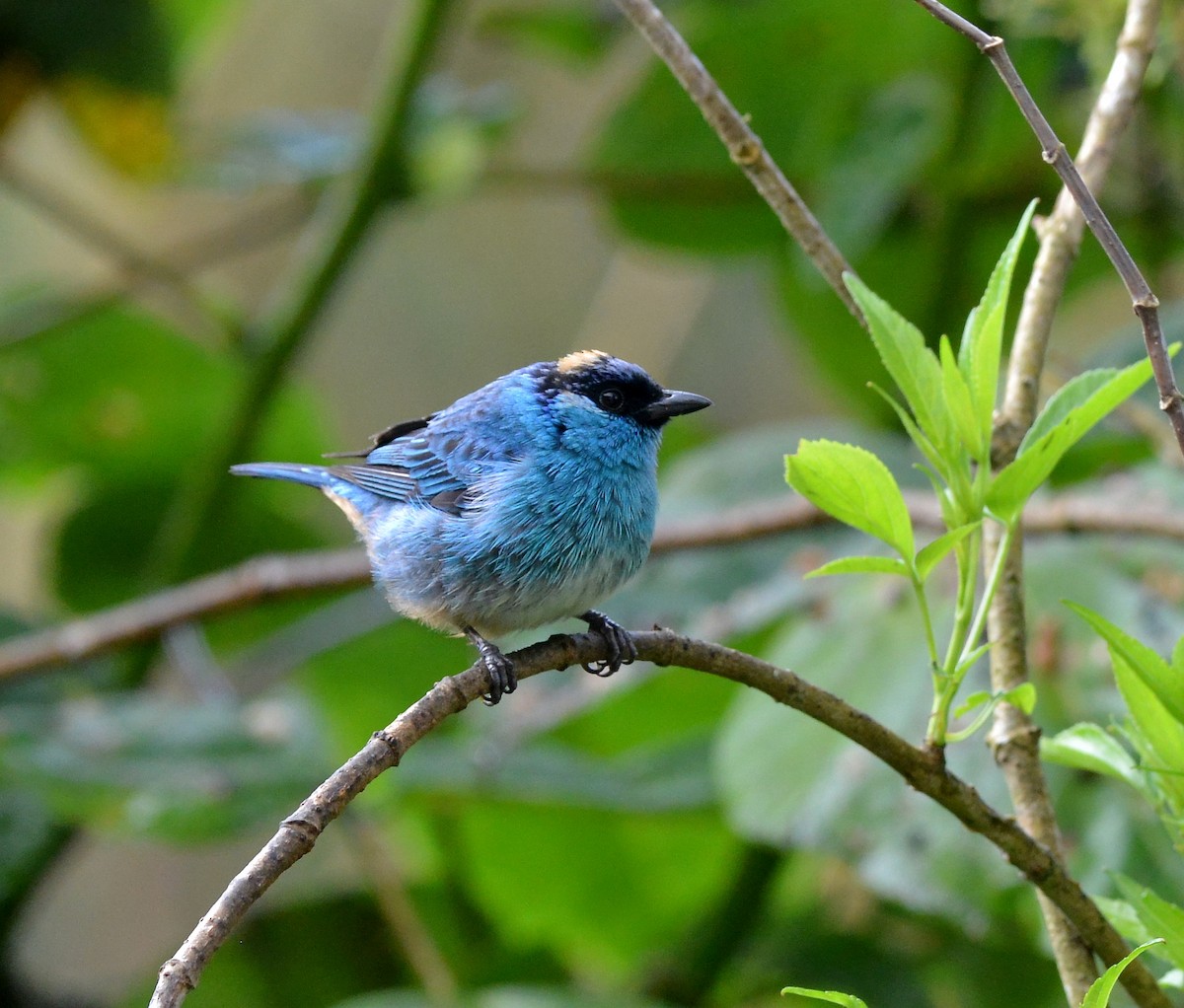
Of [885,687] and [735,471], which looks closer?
[885,687]

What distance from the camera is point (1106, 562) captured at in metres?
2.34

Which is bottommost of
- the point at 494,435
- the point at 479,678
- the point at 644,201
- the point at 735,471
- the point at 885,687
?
the point at 479,678

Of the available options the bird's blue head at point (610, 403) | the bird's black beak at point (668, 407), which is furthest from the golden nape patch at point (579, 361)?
the bird's black beak at point (668, 407)

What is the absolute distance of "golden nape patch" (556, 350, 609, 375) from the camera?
2.02 m

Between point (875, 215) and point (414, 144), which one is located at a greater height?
point (414, 144)

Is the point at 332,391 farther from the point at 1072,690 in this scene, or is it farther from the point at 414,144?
the point at 1072,690

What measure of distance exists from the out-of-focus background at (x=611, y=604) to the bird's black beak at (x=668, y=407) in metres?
0.68

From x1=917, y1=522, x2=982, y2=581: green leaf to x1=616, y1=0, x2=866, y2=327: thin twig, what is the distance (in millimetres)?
317

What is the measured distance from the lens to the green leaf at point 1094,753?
3.79ft

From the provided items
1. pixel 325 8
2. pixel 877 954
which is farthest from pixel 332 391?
pixel 877 954

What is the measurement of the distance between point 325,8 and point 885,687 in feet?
17.1

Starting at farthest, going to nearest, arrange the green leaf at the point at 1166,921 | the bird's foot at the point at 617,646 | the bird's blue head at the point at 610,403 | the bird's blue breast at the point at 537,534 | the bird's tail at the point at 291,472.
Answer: the bird's tail at the point at 291,472 → the bird's blue head at the point at 610,403 → the bird's blue breast at the point at 537,534 → the bird's foot at the point at 617,646 → the green leaf at the point at 1166,921

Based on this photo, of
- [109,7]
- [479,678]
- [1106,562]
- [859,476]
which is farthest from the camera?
[109,7]

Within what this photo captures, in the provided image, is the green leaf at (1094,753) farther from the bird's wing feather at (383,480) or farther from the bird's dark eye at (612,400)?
the bird's wing feather at (383,480)
